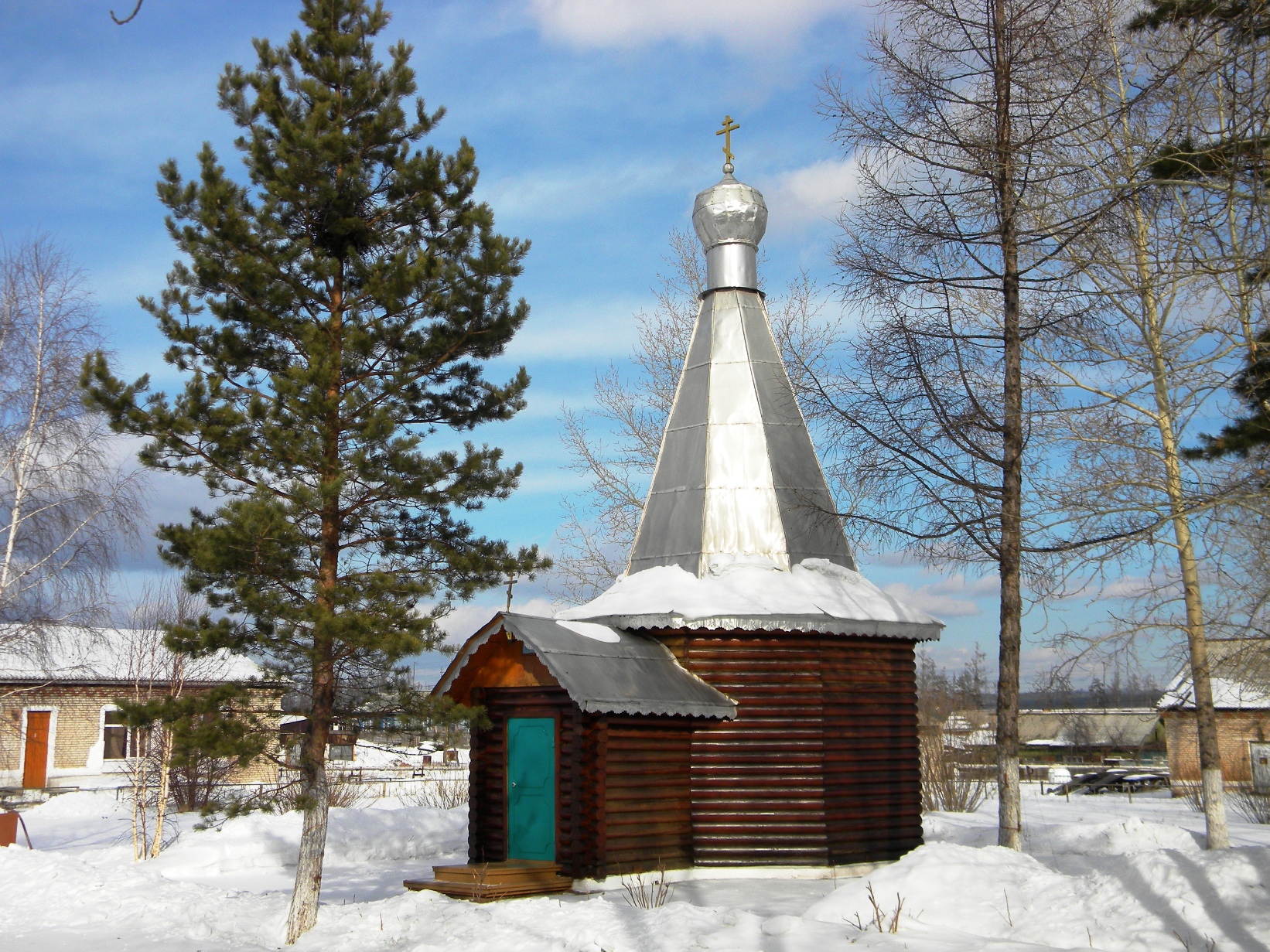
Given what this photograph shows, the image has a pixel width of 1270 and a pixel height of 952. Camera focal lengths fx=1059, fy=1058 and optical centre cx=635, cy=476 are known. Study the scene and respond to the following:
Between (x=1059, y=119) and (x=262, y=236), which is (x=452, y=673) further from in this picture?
(x=1059, y=119)

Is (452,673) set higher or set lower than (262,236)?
lower

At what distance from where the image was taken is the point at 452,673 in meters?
12.1

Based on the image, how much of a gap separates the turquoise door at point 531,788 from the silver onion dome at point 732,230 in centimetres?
721

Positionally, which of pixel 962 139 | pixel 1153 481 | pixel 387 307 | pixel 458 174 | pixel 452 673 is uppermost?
pixel 962 139

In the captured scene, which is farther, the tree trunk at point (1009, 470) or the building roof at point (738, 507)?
the building roof at point (738, 507)

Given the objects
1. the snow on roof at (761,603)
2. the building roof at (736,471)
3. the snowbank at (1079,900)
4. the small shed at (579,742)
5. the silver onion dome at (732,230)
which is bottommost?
Result: the snowbank at (1079,900)

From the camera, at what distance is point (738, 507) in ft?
44.4

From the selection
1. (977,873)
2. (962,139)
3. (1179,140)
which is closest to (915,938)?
(977,873)

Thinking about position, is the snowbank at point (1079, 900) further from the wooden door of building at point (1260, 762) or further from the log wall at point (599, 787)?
the wooden door of building at point (1260, 762)

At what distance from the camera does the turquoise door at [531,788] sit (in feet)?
38.1

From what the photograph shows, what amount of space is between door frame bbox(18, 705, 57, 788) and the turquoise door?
21006 mm

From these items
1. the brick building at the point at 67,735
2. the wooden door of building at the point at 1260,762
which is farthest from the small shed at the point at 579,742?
the wooden door of building at the point at 1260,762

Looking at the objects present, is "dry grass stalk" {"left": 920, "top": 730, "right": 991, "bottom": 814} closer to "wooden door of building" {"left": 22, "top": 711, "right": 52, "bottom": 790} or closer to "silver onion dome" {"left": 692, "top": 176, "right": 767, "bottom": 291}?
"silver onion dome" {"left": 692, "top": 176, "right": 767, "bottom": 291}

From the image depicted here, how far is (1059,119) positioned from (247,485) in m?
9.31
